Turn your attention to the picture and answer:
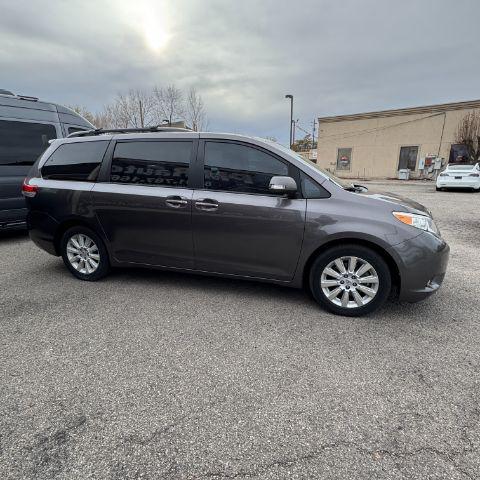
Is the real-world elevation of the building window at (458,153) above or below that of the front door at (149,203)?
above

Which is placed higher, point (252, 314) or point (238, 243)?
point (238, 243)

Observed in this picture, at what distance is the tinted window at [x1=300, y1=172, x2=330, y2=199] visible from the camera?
3289 mm

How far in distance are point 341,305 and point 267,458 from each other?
6.00 ft

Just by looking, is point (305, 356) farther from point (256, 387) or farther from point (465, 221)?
point (465, 221)

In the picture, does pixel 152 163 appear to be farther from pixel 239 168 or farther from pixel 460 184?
pixel 460 184

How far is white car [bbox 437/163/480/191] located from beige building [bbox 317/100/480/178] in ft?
30.1

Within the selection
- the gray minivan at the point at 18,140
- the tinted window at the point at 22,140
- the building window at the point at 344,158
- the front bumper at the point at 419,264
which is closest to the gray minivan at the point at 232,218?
the front bumper at the point at 419,264

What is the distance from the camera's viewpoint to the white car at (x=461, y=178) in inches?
573

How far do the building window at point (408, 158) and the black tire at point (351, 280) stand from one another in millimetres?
Result: 24949

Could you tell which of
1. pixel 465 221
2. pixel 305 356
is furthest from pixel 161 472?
pixel 465 221

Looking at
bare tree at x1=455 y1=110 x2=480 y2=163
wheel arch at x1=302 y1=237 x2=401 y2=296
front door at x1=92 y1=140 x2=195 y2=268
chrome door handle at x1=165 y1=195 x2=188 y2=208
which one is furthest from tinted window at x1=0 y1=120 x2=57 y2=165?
A: bare tree at x1=455 y1=110 x2=480 y2=163

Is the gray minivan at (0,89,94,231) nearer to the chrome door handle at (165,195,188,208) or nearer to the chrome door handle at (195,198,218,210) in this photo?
the chrome door handle at (165,195,188,208)

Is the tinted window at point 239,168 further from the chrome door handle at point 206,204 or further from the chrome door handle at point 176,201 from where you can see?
the chrome door handle at point 176,201

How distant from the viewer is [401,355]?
2703 millimetres
